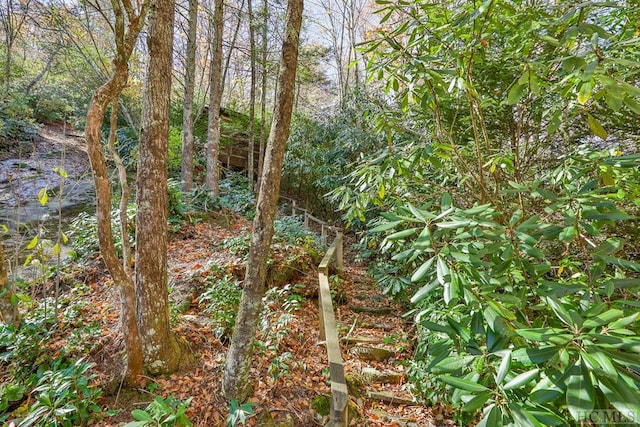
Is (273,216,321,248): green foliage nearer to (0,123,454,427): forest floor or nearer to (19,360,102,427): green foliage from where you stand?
(0,123,454,427): forest floor

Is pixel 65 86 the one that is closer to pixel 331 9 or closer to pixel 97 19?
pixel 97 19

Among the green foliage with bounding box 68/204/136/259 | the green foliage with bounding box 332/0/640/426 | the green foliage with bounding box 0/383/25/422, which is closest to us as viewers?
the green foliage with bounding box 332/0/640/426

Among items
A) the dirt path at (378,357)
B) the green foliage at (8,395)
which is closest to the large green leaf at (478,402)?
the dirt path at (378,357)

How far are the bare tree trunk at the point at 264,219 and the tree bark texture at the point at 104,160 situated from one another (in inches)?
36.9

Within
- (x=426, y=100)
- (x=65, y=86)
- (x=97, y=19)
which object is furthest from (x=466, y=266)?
(x=65, y=86)

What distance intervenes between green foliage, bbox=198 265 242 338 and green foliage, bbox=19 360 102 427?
1234 millimetres

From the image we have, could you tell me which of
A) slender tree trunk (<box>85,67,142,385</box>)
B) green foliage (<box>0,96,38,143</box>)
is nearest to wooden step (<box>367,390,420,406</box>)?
slender tree trunk (<box>85,67,142,385</box>)

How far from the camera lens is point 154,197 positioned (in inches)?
107

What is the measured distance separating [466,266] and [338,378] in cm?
130

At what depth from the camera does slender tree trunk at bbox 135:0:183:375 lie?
2.64 metres

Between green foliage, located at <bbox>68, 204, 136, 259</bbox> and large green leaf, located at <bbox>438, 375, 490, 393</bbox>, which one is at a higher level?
large green leaf, located at <bbox>438, 375, 490, 393</bbox>

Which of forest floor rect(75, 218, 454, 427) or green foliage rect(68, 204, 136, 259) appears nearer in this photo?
forest floor rect(75, 218, 454, 427)

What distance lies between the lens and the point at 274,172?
2561 mm

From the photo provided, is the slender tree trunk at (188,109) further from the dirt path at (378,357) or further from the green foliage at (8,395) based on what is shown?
the green foliage at (8,395)
